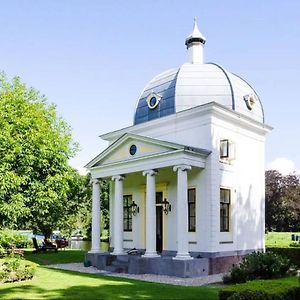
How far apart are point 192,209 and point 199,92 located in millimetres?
5784

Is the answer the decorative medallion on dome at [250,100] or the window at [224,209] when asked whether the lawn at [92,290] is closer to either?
the window at [224,209]

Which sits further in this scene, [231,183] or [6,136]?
[231,183]

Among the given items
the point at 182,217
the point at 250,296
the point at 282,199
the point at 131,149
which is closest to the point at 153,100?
the point at 131,149

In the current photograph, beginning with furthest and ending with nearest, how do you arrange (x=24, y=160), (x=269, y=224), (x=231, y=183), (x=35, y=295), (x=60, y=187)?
(x=269, y=224)
(x=60, y=187)
(x=231, y=183)
(x=24, y=160)
(x=35, y=295)

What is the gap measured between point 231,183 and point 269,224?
3555 cm

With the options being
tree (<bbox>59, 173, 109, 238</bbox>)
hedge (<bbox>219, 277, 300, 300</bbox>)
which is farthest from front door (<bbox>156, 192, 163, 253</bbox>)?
hedge (<bbox>219, 277, 300, 300</bbox>)

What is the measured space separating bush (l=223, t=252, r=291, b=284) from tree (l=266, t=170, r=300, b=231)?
34.2m

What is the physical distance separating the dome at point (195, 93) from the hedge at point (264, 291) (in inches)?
460

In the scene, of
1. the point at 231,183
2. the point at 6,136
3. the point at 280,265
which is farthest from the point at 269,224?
the point at 6,136

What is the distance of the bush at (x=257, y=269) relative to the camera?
14438 mm

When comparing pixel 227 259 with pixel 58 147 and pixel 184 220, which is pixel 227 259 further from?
pixel 58 147

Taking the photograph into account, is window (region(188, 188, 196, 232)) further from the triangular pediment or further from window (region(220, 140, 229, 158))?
the triangular pediment

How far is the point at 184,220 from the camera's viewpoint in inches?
680

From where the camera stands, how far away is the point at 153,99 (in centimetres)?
2188
